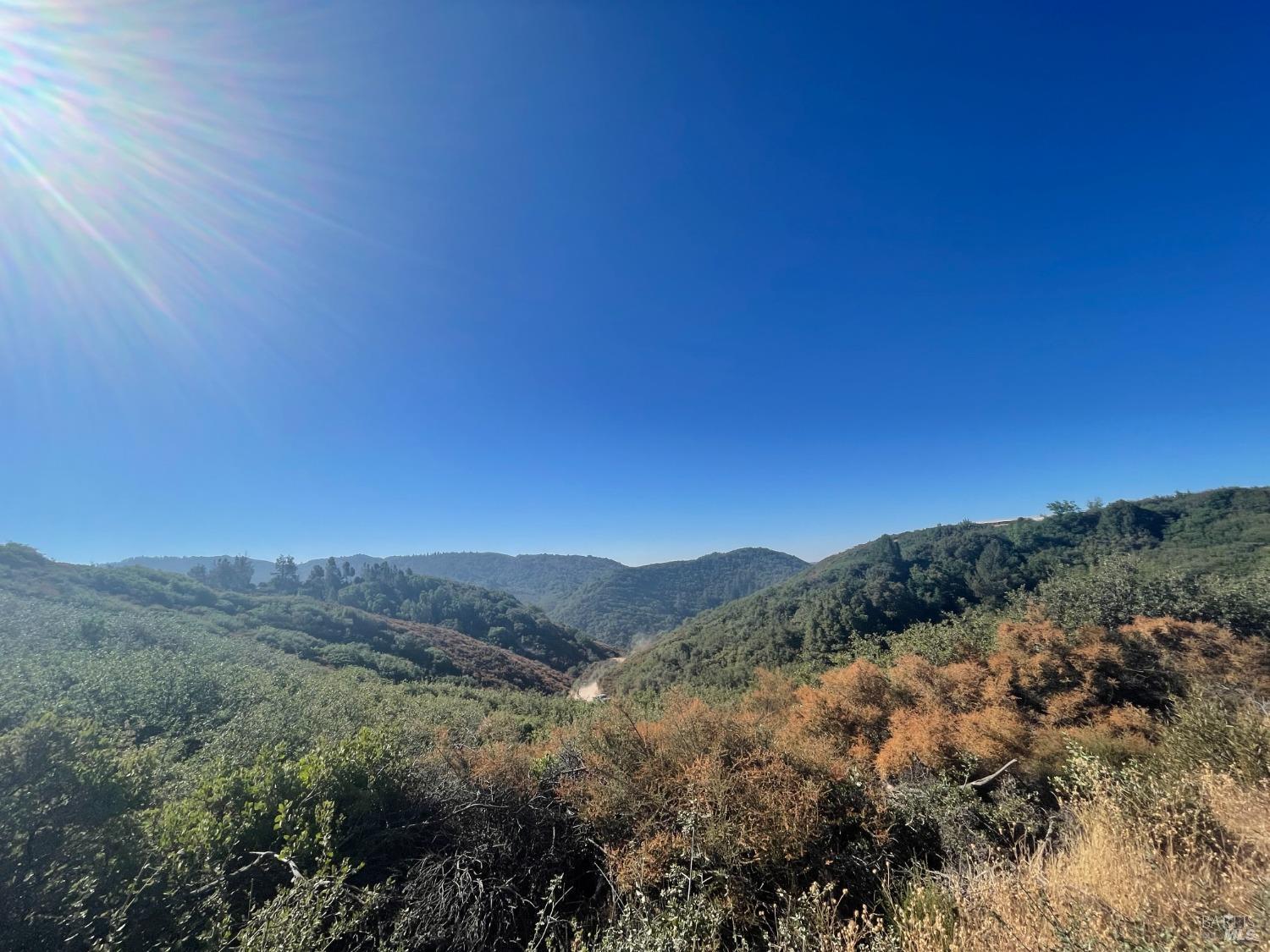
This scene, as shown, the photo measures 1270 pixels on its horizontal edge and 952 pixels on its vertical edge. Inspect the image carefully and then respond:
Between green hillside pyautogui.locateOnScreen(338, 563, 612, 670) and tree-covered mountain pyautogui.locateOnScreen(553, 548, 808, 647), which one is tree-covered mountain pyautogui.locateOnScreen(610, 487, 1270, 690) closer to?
green hillside pyautogui.locateOnScreen(338, 563, 612, 670)

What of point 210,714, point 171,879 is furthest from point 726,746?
point 210,714

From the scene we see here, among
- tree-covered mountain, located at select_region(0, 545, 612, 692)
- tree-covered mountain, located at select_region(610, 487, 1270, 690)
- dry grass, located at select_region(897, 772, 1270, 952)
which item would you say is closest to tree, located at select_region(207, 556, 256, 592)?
tree-covered mountain, located at select_region(0, 545, 612, 692)

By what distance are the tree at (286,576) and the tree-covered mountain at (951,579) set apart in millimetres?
70744

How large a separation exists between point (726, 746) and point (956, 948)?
3.79 metres

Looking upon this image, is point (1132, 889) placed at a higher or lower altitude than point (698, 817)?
higher

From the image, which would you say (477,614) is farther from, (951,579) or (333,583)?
(951,579)

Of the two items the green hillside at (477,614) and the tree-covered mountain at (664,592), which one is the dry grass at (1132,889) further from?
the tree-covered mountain at (664,592)

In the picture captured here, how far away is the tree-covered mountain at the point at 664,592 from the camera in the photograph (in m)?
118

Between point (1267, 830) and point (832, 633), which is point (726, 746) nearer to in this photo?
point (1267, 830)

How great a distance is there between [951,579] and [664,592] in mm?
109380

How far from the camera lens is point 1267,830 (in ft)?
12.0

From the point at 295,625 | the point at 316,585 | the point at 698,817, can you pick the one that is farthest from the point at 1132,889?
the point at 316,585

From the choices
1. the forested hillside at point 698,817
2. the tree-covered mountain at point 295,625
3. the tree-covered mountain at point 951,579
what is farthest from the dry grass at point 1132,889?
the tree-covered mountain at point 295,625

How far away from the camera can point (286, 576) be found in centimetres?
8606
